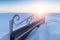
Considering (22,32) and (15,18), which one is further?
(22,32)

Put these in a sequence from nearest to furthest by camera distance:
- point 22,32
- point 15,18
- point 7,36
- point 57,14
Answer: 1. point 7,36
2. point 15,18
3. point 22,32
4. point 57,14

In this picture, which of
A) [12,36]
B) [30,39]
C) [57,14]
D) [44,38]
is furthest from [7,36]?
[57,14]

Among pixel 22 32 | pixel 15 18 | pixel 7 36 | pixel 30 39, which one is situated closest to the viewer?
pixel 7 36

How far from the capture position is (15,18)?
262 cm

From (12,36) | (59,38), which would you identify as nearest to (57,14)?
(59,38)

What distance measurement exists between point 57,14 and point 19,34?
5.18 meters

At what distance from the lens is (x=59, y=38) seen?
3650 mm

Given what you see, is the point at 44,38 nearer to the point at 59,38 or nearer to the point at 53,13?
the point at 59,38

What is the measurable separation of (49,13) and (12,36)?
5594 mm

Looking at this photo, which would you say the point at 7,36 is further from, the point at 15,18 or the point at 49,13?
the point at 49,13

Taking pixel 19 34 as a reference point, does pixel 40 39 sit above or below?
below

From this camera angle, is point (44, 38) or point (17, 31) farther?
point (44, 38)

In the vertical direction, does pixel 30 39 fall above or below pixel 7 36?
below

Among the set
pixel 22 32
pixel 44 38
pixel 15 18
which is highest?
pixel 15 18
